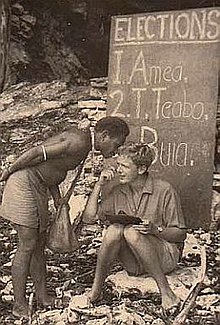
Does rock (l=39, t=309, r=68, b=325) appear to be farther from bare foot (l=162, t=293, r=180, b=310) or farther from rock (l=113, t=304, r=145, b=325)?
bare foot (l=162, t=293, r=180, b=310)

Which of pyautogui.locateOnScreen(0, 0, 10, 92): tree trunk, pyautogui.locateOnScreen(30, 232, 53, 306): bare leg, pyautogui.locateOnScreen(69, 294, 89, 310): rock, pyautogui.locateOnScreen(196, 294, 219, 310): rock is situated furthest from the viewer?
pyautogui.locateOnScreen(0, 0, 10, 92): tree trunk

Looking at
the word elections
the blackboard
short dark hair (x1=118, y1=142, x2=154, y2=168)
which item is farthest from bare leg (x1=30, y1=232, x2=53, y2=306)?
the word elections

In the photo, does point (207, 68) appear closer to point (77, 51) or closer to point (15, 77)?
point (77, 51)

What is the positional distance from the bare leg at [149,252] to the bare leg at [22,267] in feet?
1.85

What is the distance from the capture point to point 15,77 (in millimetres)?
5656

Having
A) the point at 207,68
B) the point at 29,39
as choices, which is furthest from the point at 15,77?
the point at 207,68

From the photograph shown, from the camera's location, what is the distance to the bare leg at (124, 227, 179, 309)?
510cm

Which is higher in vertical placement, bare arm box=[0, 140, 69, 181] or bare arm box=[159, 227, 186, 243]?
bare arm box=[0, 140, 69, 181]

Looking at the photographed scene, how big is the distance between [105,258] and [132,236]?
7.8 inches

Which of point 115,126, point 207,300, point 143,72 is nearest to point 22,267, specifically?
point 115,126

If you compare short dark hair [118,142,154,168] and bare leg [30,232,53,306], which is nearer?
short dark hair [118,142,154,168]

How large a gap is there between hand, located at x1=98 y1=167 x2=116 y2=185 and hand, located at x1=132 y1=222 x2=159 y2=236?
30cm

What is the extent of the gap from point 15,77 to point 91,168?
712 millimetres

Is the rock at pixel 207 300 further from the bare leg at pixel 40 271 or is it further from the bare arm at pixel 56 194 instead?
the bare arm at pixel 56 194
